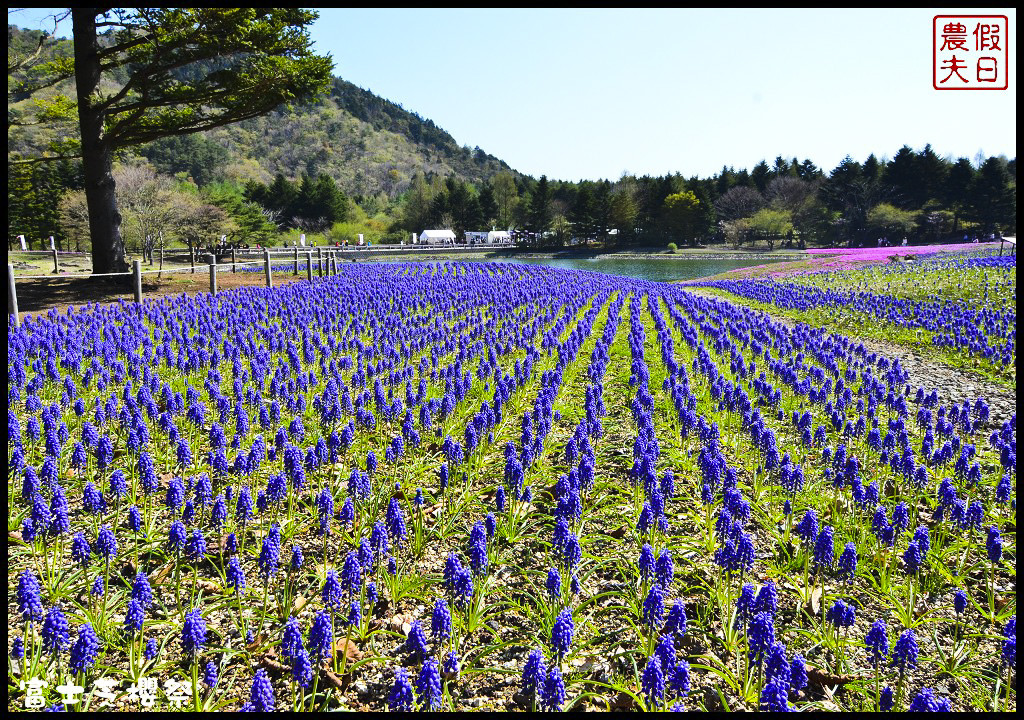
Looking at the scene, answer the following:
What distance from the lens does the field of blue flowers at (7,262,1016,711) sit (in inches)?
111

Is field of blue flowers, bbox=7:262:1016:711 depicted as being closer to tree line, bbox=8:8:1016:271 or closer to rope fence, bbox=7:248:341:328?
rope fence, bbox=7:248:341:328

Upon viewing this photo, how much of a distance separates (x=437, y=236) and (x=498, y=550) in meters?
92.1

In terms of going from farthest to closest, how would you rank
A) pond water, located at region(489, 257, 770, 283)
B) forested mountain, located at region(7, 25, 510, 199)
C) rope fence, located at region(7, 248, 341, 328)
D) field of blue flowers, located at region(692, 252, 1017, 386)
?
1. forested mountain, located at region(7, 25, 510, 199)
2. pond water, located at region(489, 257, 770, 283)
3. rope fence, located at region(7, 248, 341, 328)
4. field of blue flowers, located at region(692, 252, 1017, 386)

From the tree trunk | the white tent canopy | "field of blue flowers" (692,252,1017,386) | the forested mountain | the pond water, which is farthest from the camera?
the forested mountain

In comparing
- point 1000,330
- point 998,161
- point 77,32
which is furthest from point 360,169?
point 1000,330

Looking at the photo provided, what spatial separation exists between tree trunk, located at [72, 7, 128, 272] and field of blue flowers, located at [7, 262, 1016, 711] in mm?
13532

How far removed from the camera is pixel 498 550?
4113mm

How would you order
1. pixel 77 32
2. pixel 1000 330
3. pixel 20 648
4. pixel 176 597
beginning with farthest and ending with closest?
pixel 77 32, pixel 1000 330, pixel 176 597, pixel 20 648

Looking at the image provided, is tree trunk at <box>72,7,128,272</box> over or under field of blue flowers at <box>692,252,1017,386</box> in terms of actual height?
over

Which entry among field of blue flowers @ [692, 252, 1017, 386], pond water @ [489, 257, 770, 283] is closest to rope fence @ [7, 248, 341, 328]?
field of blue flowers @ [692, 252, 1017, 386]

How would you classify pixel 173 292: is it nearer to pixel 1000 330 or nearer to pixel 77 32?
pixel 77 32

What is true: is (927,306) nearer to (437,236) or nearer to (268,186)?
(437,236)

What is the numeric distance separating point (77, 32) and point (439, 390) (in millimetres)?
18588

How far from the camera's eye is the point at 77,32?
17.8 m
